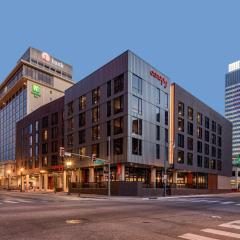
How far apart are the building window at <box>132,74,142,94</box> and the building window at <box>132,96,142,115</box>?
3.83 ft

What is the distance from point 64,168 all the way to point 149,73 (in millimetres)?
27775

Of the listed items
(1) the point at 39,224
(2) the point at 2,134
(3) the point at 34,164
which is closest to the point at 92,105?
(3) the point at 34,164

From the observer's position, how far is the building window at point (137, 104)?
53541 mm

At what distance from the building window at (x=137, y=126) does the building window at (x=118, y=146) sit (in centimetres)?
269

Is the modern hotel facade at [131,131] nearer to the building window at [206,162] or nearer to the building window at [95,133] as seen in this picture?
the building window at [95,133]

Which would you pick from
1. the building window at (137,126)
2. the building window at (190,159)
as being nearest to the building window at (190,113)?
the building window at (190,159)

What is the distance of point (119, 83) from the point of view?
55.0 m

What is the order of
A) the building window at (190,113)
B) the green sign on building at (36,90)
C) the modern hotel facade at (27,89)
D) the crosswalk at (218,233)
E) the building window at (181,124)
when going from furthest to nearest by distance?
the modern hotel facade at (27,89), the green sign on building at (36,90), the building window at (190,113), the building window at (181,124), the crosswalk at (218,233)

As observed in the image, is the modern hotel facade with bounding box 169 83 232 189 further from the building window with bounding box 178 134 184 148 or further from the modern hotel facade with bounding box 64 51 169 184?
the modern hotel facade with bounding box 64 51 169 184

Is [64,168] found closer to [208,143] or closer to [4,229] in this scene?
[208,143]

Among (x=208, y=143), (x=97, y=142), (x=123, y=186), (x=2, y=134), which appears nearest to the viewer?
(x=123, y=186)

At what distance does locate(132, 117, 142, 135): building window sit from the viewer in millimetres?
53188

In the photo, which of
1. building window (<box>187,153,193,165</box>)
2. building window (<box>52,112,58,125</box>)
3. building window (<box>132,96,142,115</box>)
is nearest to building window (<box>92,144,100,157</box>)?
building window (<box>132,96,142,115</box>)

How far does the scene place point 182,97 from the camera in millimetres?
69125
